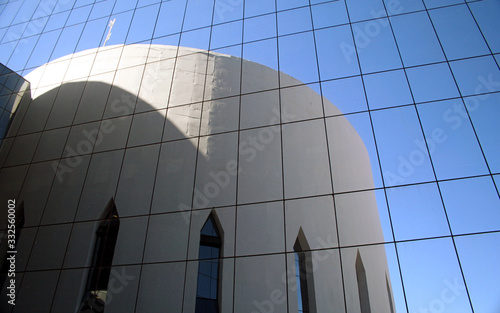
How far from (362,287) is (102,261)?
25.6 ft

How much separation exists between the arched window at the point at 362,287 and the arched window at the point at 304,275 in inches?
50.6

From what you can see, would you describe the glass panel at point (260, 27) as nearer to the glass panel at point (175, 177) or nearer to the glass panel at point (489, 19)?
the glass panel at point (175, 177)

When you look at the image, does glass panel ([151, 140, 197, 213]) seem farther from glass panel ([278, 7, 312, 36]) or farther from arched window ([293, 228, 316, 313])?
glass panel ([278, 7, 312, 36])

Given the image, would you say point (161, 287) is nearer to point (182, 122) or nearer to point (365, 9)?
point (182, 122)

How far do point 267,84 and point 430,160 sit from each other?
5.76 meters

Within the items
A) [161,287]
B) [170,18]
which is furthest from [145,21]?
[161,287]

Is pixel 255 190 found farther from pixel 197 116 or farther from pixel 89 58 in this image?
pixel 89 58

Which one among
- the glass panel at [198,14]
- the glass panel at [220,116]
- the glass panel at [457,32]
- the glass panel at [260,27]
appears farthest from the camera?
the glass panel at [198,14]

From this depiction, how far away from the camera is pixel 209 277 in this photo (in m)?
11.0

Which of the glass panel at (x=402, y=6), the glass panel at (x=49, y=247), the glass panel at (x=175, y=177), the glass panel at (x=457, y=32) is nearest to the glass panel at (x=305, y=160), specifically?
the glass panel at (x=175, y=177)

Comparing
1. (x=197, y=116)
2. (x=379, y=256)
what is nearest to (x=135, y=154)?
(x=197, y=116)

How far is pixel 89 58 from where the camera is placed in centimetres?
1582

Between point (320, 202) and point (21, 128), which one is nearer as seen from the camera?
point (320, 202)

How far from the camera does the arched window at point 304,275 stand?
11.0 m
